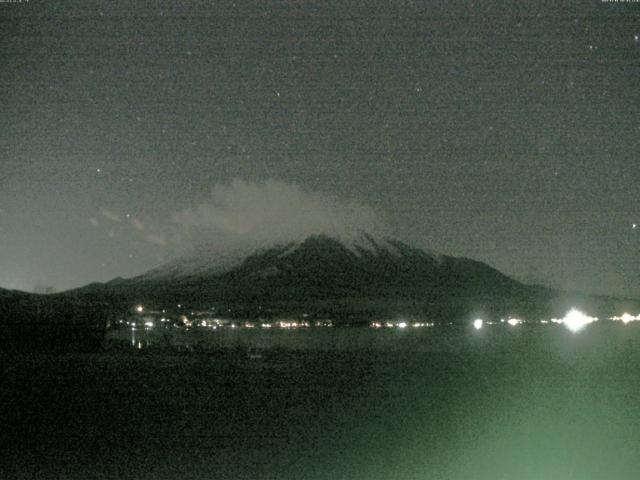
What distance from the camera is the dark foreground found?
11.3 metres

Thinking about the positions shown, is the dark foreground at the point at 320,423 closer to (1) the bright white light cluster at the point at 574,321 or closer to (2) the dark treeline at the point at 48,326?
(2) the dark treeline at the point at 48,326

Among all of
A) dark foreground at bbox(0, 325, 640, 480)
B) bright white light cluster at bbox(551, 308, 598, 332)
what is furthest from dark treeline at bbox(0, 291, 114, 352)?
bright white light cluster at bbox(551, 308, 598, 332)

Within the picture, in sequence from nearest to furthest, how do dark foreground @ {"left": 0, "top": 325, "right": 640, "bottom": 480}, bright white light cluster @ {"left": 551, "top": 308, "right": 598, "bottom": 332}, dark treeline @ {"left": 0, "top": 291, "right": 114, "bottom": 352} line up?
1. dark foreground @ {"left": 0, "top": 325, "right": 640, "bottom": 480}
2. dark treeline @ {"left": 0, "top": 291, "right": 114, "bottom": 352}
3. bright white light cluster @ {"left": 551, "top": 308, "right": 598, "bottom": 332}

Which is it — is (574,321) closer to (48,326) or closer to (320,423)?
(48,326)

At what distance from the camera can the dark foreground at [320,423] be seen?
11.3 meters

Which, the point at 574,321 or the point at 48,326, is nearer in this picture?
the point at 48,326

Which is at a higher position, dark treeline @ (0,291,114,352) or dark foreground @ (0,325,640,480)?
dark treeline @ (0,291,114,352)

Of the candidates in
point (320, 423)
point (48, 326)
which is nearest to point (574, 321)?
point (48, 326)

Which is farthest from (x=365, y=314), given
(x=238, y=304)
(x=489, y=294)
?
(x=489, y=294)

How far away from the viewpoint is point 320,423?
15.4 meters

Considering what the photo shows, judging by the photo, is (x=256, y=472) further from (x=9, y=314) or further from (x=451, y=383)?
(x=9, y=314)

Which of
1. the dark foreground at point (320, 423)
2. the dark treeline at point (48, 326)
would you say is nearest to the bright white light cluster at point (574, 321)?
the dark treeline at point (48, 326)

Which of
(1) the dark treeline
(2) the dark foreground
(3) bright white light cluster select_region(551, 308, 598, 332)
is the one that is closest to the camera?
(2) the dark foreground

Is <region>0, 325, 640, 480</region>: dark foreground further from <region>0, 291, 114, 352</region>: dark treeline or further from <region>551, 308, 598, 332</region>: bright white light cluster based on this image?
<region>551, 308, 598, 332</region>: bright white light cluster
